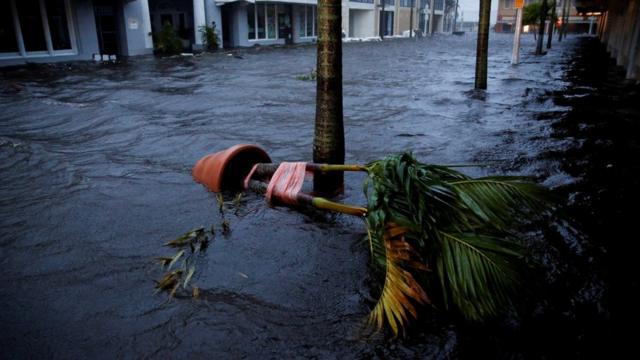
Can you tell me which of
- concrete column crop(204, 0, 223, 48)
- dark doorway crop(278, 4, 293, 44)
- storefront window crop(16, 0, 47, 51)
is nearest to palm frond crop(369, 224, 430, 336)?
storefront window crop(16, 0, 47, 51)

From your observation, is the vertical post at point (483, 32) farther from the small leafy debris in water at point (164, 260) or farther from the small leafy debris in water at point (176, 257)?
the small leafy debris in water at point (164, 260)

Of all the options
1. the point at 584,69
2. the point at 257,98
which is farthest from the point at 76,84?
the point at 584,69

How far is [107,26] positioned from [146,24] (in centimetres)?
198

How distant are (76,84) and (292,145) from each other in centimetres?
1029

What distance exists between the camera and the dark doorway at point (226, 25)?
33.1 meters

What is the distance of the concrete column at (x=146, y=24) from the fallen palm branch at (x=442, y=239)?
24.9m

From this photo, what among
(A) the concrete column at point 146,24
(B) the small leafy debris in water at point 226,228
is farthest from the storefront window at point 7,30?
(B) the small leafy debris in water at point 226,228

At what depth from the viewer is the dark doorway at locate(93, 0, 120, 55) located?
77.0 feet

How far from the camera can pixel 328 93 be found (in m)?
4.93

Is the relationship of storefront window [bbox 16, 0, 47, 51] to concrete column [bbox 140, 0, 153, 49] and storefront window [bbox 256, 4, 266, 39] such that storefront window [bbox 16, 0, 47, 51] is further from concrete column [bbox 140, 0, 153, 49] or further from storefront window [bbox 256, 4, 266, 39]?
storefront window [bbox 256, 4, 266, 39]

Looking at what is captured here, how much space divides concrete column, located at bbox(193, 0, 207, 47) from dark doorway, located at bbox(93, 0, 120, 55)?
5.77 metres

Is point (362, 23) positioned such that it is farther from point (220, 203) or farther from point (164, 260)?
point (164, 260)

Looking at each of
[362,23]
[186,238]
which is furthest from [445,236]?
[362,23]

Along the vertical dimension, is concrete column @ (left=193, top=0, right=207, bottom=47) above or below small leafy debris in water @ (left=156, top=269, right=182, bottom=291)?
above
